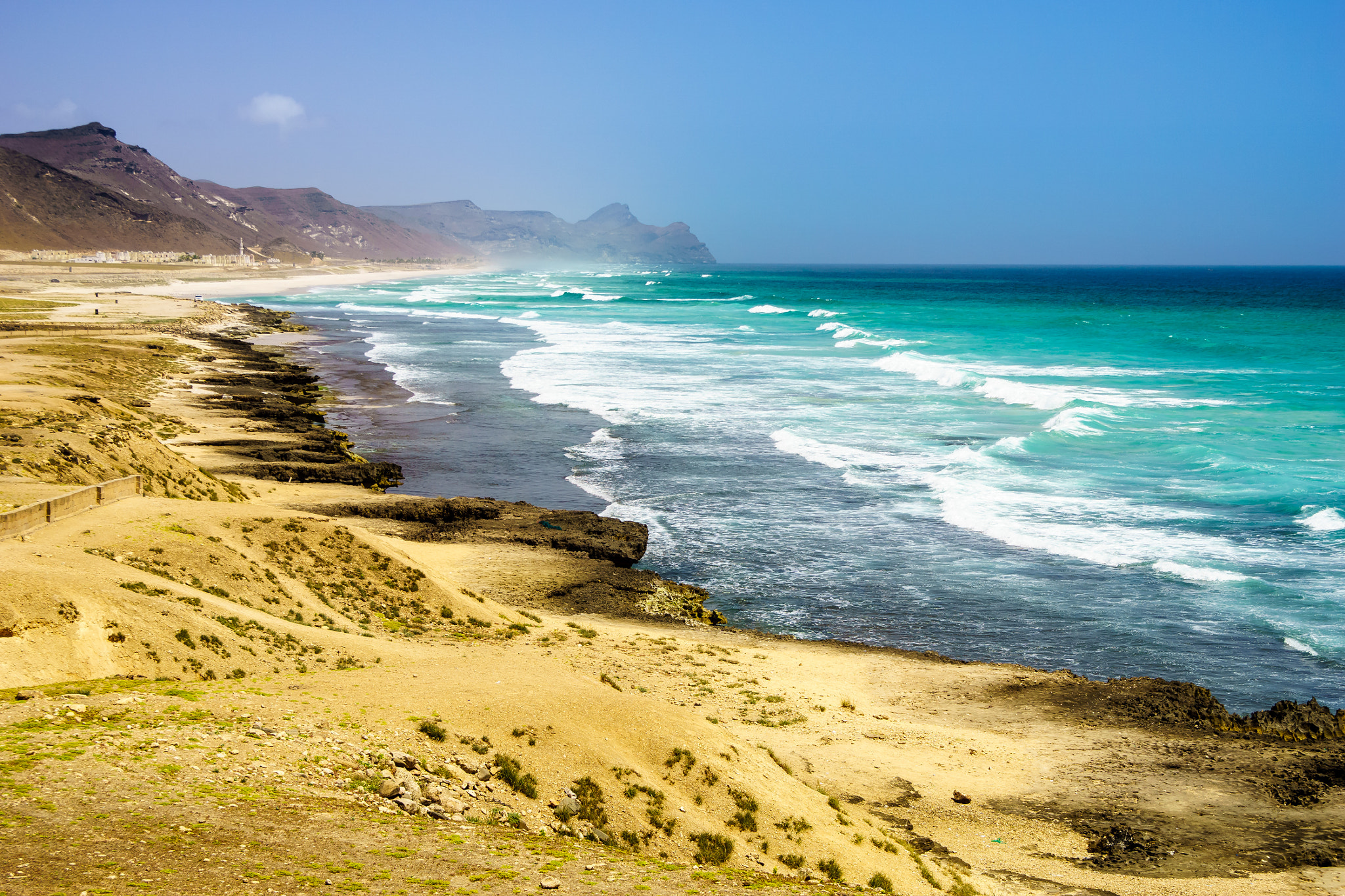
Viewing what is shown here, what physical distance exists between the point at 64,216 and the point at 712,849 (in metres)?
209

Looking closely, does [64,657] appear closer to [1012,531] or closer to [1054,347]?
[1012,531]

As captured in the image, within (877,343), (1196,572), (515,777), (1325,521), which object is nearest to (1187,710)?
(1196,572)

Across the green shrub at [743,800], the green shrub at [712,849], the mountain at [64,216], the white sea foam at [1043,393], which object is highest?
the mountain at [64,216]

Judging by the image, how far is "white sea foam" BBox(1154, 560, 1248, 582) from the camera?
2147 cm

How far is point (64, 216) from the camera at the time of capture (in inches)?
7057

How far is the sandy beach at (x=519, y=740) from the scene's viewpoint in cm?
860

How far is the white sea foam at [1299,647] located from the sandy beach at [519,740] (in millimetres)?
3818

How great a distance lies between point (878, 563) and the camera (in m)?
23.0

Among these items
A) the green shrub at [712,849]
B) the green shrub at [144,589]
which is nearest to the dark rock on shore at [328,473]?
the green shrub at [144,589]

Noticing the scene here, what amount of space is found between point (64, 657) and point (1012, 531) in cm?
2117

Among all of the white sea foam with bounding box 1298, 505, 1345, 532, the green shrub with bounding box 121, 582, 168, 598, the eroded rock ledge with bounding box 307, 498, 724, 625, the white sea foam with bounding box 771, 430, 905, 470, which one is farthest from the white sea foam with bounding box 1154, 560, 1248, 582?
the green shrub with bounding box 121, 582, 168, 598

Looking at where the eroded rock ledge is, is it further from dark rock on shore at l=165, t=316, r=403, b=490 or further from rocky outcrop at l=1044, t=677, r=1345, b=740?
rocky outcrop at l=1044, t=677, r=1345, b=740

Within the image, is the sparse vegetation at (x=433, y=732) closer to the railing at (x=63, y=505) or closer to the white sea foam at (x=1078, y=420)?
the railing at (x=63, y=505)

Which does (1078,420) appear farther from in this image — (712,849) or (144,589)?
(144,589)
